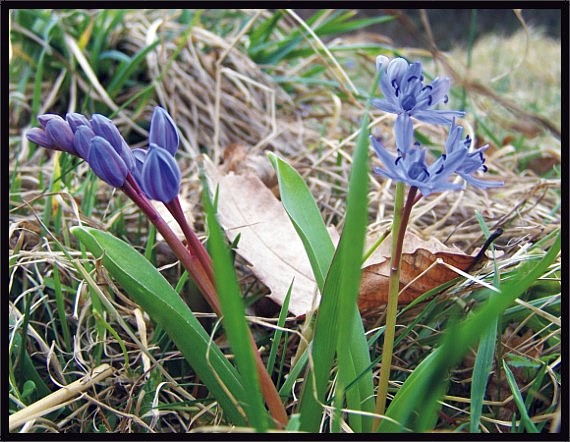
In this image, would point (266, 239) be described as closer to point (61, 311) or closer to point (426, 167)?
point (61, 311)

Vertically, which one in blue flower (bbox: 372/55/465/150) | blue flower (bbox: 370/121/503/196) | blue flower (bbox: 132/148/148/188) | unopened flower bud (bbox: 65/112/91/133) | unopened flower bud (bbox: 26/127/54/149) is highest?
blue flower (bbox: 372/55/465/150)

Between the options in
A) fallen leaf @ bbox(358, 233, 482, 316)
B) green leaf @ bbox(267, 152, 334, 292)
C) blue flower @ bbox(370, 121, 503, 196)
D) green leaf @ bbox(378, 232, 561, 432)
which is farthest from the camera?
fallen leaf @ bbox(358, 233, 482, 316)

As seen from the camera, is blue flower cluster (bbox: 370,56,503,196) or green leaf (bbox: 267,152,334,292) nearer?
blue flower cluster (bbox: 370,56,503,196)

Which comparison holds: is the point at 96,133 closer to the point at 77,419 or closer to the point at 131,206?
the point at 77,419

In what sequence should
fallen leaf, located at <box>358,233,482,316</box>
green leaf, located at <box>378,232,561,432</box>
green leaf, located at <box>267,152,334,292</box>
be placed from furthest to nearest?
fallen leaf, located at <box>358,233,482,316</box>
green leaf, located at <box>267,152,334,292</box>
green leaf, located at <box>378,232,561,432</box>

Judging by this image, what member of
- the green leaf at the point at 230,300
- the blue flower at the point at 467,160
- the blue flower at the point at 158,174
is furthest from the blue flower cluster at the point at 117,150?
the blue flower at the point at 467,160

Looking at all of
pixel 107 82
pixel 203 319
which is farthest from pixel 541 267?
pixel 107 82

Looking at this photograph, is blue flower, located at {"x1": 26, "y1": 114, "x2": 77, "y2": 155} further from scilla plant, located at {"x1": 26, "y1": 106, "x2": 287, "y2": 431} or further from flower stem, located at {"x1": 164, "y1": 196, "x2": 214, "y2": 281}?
flower stem, located at {"x1": 164, "y1": 196, "x2": 214, "y2": 281}

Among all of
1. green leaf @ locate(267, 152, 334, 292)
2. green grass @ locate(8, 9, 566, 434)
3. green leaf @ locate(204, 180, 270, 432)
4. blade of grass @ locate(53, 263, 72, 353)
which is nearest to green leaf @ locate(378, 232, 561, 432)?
green grass @ locate(8, 9, 566, 434)
